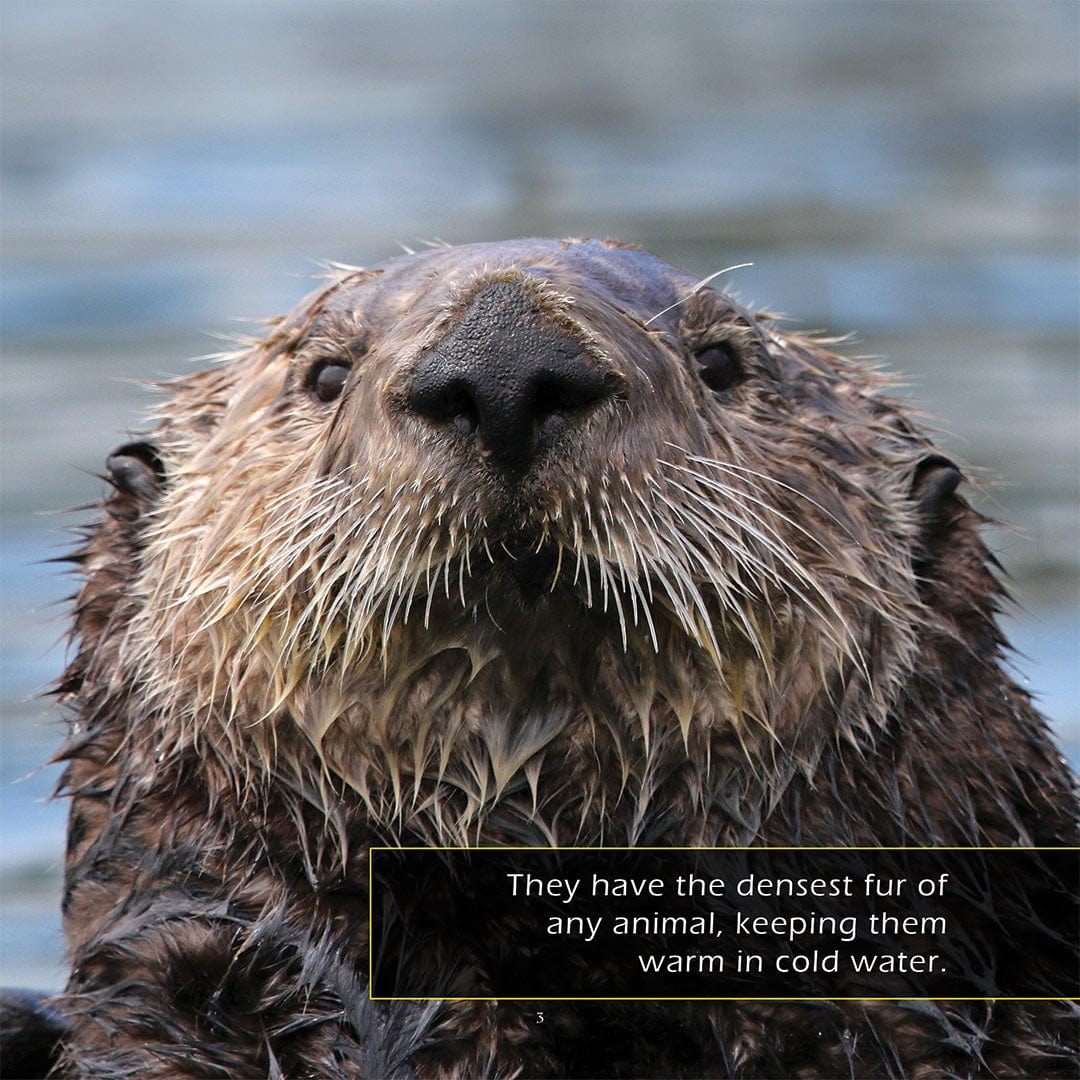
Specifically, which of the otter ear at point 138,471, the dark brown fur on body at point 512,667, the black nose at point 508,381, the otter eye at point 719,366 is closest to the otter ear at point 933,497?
the dark brown fur on body at point 512,667

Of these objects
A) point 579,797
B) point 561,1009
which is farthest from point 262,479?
point 561,1009

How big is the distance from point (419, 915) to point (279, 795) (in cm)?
37

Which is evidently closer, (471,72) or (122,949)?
(122,949)

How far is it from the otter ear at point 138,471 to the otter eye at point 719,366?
1.27m

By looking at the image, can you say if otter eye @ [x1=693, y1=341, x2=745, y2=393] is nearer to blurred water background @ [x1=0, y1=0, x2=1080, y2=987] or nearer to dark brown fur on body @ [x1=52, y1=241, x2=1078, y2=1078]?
dark brown fur on body @ [x1=52, y1=241, x2=1078, y2=1078]

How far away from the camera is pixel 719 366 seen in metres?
4.38

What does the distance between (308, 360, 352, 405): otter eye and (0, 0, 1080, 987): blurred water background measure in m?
3.01

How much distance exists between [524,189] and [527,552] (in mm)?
10992

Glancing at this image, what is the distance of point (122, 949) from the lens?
423 cm

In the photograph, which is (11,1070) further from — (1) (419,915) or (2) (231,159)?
(2) (231,159)

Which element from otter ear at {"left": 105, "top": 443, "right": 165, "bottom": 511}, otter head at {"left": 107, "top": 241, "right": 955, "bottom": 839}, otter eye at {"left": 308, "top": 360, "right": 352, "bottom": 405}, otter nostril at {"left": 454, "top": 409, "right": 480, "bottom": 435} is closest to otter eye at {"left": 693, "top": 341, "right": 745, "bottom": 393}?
otter head at {"left": 107, "top": 241, "right": 955, "bottom": 839}

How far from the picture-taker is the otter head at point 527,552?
3.51 meters

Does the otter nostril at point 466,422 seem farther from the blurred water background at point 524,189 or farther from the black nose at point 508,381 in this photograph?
the blurred water background at point 524,189

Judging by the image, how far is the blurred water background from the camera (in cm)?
969
